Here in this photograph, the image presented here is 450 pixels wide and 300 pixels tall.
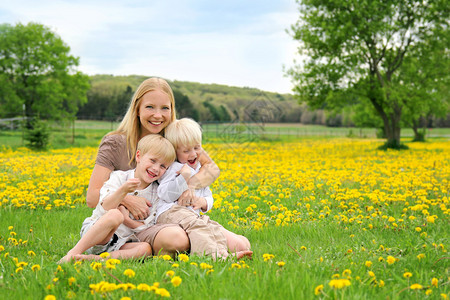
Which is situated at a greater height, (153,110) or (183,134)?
(153,110)

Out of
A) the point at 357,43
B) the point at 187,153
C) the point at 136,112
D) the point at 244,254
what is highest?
the point at 357,43

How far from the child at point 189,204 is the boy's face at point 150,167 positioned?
99 millimetres

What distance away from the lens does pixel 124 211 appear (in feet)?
12.1

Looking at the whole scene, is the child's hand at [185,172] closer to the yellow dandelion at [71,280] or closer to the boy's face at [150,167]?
the boy's face at [150,167]

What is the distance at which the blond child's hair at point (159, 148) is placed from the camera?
12.0 feet

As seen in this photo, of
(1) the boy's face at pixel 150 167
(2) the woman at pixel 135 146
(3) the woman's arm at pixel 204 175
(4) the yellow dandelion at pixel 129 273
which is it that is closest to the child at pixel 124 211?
(1) the boy's face at pixel 150 167

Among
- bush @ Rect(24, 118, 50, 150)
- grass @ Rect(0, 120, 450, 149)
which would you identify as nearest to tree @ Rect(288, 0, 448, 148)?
grass @ Rect(0, 120, 450, 149)

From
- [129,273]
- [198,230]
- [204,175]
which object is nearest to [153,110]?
[204,175]

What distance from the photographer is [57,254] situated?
13.1 feet

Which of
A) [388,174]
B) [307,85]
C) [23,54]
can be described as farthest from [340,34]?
[23,54]

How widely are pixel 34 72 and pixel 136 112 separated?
130ft

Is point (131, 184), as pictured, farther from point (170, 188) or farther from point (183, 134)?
point (183, 134)

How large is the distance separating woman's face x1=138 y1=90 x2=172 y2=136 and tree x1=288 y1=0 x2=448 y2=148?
56.4ft

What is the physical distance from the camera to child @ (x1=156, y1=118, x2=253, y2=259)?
139 inches
